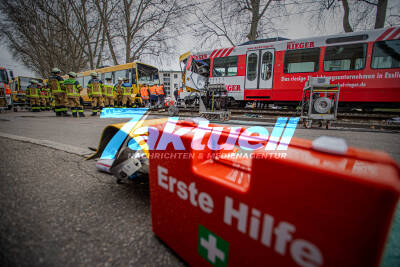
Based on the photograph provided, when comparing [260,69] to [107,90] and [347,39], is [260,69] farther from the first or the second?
[107,90]

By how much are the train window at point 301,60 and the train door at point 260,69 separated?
665 mm

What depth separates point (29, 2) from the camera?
16.9 m

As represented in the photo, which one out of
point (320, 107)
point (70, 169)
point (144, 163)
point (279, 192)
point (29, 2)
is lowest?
point (70, 169)

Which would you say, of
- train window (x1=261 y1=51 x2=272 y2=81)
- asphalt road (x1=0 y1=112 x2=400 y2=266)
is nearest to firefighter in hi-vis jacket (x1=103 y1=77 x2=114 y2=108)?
train window (x1=261 y1=51 x2=272 y2=81)

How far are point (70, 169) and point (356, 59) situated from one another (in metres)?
9.56

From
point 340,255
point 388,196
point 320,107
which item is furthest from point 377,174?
point 320,107

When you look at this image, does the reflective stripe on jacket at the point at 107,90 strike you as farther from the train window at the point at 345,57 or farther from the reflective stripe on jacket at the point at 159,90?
the train window at the point at 345,57

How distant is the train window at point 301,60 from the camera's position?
7241 mm

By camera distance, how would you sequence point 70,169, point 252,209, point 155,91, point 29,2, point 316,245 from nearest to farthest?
point 316,245 → point 252,209 → point 70,169 → point 155,91 → point 29,2

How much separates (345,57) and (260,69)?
127 inches

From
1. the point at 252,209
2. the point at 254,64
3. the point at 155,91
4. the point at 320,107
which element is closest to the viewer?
the point at 252,209

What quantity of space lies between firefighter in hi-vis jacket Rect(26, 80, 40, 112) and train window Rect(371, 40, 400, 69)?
1764cm

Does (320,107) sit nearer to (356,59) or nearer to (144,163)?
(356,59)

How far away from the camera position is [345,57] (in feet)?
22.4
